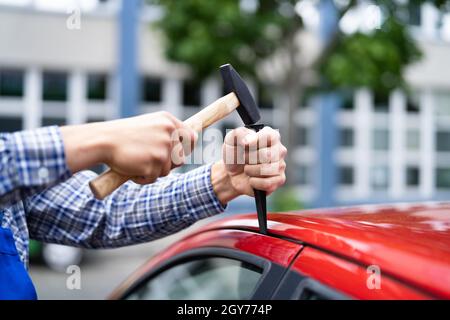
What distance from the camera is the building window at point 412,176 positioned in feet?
46.0

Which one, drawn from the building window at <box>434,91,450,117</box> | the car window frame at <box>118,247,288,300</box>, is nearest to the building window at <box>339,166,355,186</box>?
the building window at <box>434,91,450,117</box>

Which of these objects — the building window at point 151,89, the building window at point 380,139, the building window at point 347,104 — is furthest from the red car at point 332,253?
the building window at point 380,139

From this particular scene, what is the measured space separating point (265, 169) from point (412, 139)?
43.7ft

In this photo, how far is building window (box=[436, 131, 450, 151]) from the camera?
14266mm

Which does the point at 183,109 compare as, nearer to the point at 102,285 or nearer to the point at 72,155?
the point at 102,285

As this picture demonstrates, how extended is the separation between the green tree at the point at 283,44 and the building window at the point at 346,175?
3.55 metres

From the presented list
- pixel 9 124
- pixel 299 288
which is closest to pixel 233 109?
pixel 299 288

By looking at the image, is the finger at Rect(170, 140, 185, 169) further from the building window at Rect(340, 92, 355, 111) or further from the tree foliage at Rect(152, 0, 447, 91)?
the building window at Rect(340, 92, 355, 111)

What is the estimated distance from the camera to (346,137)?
43.6ft

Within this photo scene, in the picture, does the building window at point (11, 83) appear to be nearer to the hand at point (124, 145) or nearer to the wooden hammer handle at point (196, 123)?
the wooden hammer handle at point (196, 123)
